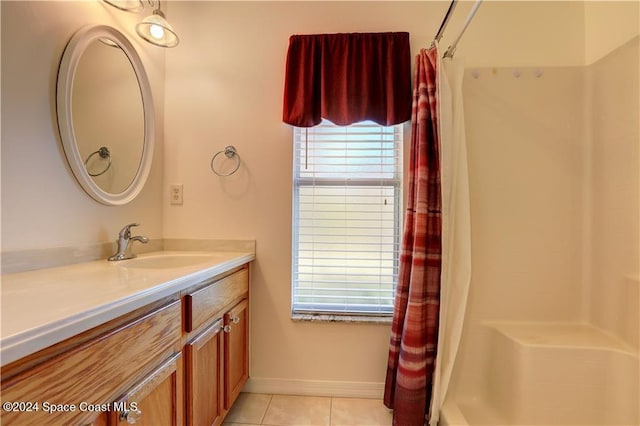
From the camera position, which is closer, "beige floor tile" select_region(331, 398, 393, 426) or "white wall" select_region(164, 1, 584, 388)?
"beige floor tile" select_region(331, 398, 393, 426)

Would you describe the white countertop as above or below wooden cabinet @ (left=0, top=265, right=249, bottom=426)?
above

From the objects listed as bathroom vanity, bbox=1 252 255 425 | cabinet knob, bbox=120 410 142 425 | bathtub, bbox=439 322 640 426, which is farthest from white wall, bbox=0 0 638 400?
cabinet knob, bbox=120 410 142 425

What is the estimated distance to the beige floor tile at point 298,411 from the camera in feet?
4.75

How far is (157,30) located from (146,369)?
1.54m

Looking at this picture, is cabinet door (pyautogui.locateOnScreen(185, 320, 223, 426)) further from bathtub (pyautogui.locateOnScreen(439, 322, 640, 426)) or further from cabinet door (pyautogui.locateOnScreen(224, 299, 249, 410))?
bathtub (pyautogui.locateOnScreen(439, 322, 640, 426))

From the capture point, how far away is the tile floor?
145cm

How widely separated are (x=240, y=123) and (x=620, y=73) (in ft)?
6.45

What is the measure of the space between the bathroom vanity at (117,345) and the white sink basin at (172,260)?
0.5 inches

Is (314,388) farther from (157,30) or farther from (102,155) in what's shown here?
(157,30)

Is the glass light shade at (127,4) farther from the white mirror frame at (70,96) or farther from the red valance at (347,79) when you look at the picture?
the red valance at (347,79)

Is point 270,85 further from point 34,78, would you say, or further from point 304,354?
point 304,354

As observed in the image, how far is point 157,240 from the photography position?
168 cm

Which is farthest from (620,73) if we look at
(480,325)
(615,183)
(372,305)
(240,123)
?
(240,123)

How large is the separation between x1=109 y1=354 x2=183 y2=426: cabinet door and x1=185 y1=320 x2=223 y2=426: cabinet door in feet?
0.16
